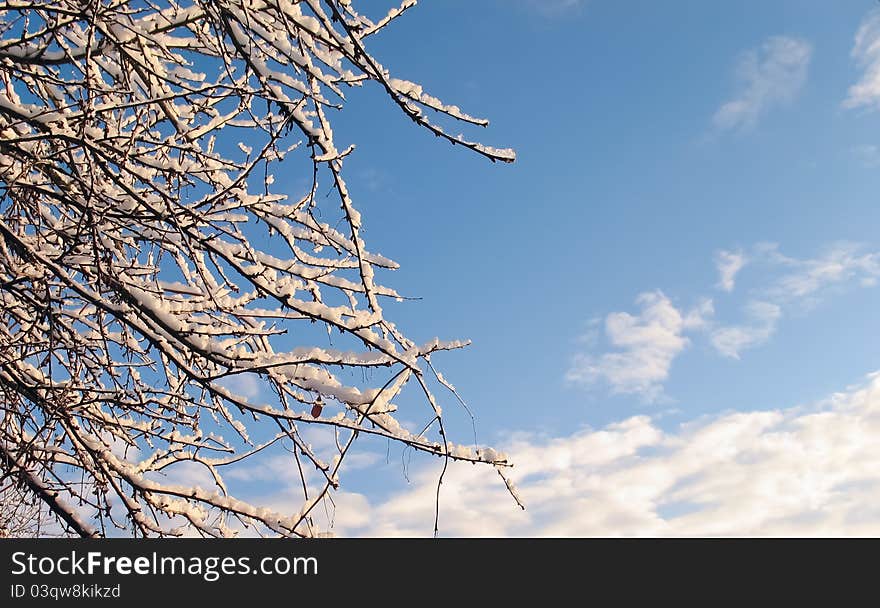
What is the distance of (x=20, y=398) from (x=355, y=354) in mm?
1942

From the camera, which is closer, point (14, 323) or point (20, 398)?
point (20, 398)

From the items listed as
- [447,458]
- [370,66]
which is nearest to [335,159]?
[370,66]
